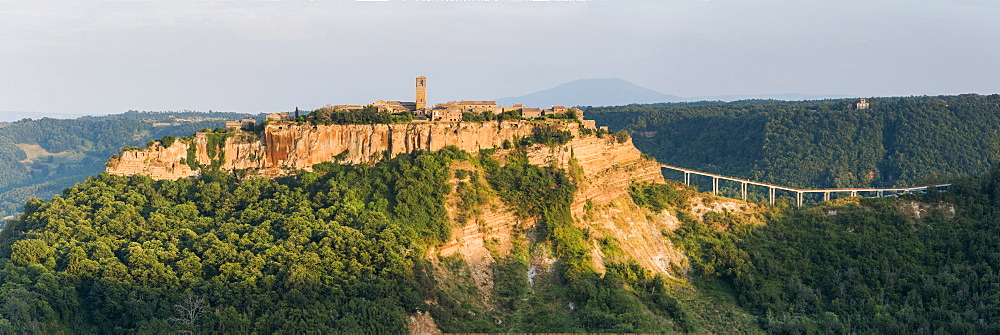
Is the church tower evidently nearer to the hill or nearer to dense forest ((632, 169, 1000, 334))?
the hill

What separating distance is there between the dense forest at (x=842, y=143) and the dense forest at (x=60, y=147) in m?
67.1

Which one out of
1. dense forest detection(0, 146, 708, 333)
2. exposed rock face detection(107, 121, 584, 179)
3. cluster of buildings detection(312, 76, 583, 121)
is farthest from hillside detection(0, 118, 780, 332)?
cluster of buildings detection(312, 76, 583, 121)

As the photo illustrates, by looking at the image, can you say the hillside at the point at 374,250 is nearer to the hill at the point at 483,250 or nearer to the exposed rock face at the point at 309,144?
the hill at the point at 483,250

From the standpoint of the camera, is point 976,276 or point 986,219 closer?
point 976,276

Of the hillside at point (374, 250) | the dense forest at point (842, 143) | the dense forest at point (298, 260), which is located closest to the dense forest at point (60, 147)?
the dense forest at point (298, 260)

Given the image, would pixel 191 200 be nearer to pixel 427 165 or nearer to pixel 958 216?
pixel 427 165

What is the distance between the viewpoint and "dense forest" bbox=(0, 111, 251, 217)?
107812mm

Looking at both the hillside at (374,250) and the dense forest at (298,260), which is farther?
the hillside at (374,250)

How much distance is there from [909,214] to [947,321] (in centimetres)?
1143

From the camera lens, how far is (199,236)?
39.7 metres

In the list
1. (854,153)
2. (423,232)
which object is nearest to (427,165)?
(423,232)

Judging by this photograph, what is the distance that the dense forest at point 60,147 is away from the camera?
4245 inches

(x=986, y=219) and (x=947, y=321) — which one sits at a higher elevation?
(x=986, y=219)

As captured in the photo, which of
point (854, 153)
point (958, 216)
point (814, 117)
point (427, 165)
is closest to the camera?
point (427, 165)
